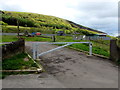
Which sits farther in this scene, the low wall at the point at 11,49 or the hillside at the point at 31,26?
the hillside at the point at 31,26

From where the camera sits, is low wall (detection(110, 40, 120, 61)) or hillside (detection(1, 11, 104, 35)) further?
hillside (detection(1, 11, 104, 35))

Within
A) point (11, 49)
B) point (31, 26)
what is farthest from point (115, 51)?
point (31, 26)

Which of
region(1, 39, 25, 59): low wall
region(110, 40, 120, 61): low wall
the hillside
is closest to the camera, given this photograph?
region(1, 39, 25, 59): low wall

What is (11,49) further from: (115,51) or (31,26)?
(31,26)

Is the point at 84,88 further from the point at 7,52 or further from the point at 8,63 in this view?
the point at 7,52

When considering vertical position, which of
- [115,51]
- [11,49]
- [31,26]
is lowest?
[115,51]

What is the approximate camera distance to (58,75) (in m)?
6.82

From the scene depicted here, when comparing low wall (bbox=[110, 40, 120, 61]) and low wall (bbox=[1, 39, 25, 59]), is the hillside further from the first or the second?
low wall (bbox=[110, 40, 120, 61])

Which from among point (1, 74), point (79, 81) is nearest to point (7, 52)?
point (1, 74)

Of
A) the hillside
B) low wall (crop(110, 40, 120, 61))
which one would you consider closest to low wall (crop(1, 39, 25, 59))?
low wall (crop(110, 40, 120, 61))

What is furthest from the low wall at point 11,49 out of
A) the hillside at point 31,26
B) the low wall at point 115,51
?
the hillside at point 31,26

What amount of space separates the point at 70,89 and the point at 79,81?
99 cm

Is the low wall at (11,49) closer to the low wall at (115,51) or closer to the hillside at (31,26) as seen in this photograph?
the low wall at (115,51)

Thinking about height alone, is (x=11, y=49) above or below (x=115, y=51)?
above
